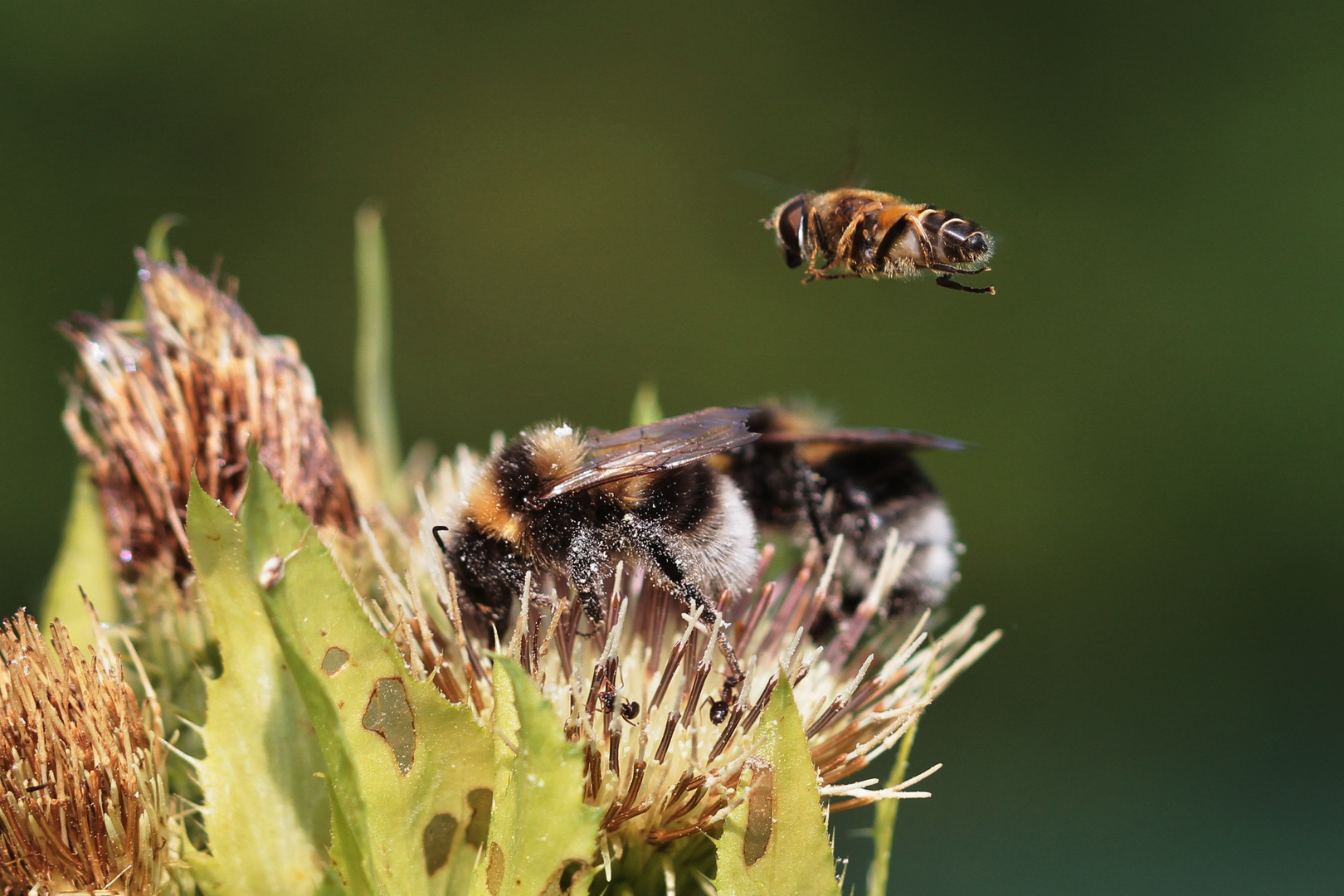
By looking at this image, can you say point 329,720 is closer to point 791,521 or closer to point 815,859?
point 815,859

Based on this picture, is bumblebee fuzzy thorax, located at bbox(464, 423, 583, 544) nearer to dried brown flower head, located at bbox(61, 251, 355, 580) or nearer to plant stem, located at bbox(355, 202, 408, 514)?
dried brown flower head, located at bbox(61, 251, 355, 580)

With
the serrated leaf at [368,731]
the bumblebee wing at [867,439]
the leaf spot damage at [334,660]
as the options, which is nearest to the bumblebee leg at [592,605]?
the serrated leaf at [368,731]

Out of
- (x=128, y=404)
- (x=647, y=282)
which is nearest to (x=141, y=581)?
(x=128, y=404)

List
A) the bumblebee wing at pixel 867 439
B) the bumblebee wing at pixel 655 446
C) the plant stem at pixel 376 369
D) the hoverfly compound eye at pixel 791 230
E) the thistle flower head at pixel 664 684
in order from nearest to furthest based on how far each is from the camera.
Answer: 1. the thistle flower head at pixel 664 684
2. the bumblebee wing at pixel 655 446
3. the hoverfly compound eye at pixel 791 230
4. the bumblebee wing at pixel 867 439
5. the plant stem at pixel 376 369

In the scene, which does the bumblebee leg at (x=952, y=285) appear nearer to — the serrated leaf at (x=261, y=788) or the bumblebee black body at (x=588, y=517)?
the bumblebee black body at (x=588, y=517)

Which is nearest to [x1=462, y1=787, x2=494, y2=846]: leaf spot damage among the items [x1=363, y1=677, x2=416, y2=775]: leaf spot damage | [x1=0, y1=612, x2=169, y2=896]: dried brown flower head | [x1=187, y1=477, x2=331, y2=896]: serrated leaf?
[x1=363, y1=677, x2=416, y2=775]: leaf spot damage

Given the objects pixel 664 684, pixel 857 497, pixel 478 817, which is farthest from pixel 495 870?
pixel 857 497

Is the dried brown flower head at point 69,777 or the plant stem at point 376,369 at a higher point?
the plant stem at point 376,369

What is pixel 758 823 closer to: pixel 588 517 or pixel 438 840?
pixel 438 840
